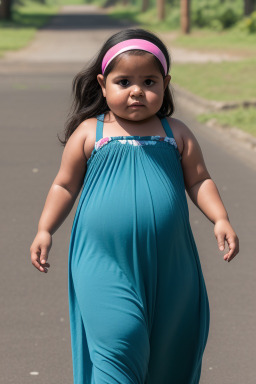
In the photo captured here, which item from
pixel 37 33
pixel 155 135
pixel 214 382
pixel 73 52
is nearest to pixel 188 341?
pixel 155 135

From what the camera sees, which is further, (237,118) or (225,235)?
(237,118)

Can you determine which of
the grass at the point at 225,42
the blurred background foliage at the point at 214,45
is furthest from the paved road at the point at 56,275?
the grass at the point at 225,42

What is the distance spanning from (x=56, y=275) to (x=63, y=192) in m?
2.98

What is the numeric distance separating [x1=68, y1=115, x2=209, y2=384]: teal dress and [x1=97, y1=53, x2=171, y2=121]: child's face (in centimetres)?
9

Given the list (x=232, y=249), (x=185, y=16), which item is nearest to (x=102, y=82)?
(x=232, y=249)

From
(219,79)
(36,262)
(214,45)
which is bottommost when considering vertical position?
(214,45)

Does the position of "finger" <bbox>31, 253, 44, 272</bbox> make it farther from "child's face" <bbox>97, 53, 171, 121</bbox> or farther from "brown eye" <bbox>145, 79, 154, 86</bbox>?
"brown eye" <bbox>145, 79, 154, 86</bbox>

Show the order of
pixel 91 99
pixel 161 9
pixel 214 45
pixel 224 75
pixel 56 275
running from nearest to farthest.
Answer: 1. pixel 91 99
2. pixel 56 275
3. pixel 224 75
4. pixel 214 45
5. pixel 161 9

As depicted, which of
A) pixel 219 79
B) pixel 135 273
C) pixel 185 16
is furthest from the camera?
pixel 185 16

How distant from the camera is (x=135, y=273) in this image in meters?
3.15

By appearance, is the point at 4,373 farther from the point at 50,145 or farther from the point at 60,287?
the point at 50,145

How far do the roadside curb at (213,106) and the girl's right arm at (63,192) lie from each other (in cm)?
864

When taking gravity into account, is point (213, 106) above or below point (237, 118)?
below

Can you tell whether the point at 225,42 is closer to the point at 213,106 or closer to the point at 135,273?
the point at 213,106
